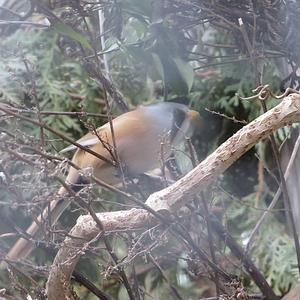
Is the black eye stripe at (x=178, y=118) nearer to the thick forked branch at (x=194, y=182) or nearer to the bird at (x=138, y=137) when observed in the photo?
the bird at (x=138, y=137)

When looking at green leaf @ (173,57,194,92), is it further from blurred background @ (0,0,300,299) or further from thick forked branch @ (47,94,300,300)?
thick forked branch @ (47,94,300,300)

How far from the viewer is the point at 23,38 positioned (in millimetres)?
1304

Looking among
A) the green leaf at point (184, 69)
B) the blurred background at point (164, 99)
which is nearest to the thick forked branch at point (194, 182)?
the blurred background at point (164, 99)

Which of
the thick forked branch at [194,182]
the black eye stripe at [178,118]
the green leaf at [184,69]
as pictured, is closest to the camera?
the thick forked branch at [194,182]

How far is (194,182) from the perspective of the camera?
1.91ft

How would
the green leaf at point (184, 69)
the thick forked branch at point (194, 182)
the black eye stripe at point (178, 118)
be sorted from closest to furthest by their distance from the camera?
the thick forked branch at point (194, 182) → the green leaf at point (184, 69) → the black eye stripe at point (178, 118)

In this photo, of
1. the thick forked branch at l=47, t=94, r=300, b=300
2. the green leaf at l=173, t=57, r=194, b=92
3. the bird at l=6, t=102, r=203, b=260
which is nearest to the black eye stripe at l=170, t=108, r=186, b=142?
the bird at l=6, t=102, r=203, b=260

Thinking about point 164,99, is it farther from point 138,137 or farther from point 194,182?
point 194,182

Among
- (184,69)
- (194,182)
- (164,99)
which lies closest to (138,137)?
(164,99)

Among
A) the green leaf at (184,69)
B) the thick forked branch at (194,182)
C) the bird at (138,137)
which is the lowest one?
the bird at (138,137)

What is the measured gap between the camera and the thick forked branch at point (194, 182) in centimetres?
58

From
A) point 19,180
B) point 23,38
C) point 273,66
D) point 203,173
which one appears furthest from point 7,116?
point 23,38

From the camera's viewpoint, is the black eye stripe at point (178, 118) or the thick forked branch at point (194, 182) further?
the black eye stripe at point (178, 118)

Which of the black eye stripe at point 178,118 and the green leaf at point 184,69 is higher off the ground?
the green leaf at point 184,69
